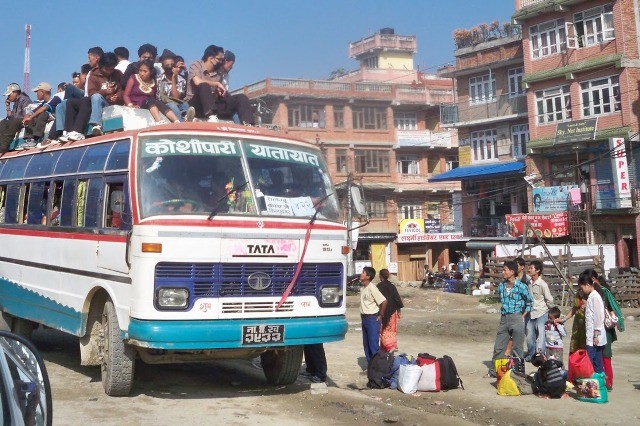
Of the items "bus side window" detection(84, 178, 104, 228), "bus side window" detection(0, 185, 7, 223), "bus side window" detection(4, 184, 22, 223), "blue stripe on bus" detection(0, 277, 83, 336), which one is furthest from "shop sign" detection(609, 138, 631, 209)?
"bus side window" detection(84, 178, 104, 228)

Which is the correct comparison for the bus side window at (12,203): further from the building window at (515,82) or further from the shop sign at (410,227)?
the shop sign at (410,227)

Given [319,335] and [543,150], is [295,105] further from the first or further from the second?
[319,335]

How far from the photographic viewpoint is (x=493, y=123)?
41000 mm

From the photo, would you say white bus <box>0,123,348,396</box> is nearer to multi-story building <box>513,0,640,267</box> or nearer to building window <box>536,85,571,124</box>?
multi-story building <box>513,0,640,267</box>

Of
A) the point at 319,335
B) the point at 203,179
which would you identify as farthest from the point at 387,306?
the point at 203,179

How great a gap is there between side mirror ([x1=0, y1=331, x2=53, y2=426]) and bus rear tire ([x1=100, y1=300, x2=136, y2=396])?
4.09 metres

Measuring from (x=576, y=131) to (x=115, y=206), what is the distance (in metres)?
29.8

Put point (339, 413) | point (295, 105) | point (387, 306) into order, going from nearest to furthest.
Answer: point (339, 413) → point (387, 306) → point (295, 105)

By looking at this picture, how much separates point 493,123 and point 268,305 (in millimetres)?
35171

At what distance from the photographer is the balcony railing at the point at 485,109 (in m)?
39.3

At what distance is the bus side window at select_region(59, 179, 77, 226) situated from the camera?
9.31 m

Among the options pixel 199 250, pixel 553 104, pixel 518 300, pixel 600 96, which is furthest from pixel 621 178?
pixel 199 250

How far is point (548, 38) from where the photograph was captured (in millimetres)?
35938

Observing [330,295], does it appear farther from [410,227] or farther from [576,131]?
[410,227]
